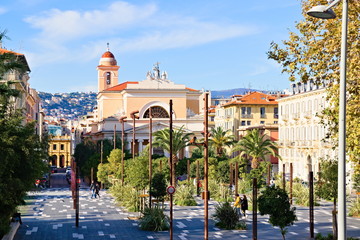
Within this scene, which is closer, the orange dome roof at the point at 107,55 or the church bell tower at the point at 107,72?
the church bell tower at the point at 107,72

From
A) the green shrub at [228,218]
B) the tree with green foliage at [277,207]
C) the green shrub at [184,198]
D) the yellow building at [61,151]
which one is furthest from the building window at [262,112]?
the tree with green foliage at [277,207]

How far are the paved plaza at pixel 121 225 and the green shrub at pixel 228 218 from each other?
452 millimetres

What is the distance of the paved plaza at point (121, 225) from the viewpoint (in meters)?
29.9

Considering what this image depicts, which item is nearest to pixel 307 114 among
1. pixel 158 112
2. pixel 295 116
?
pixel 295 116

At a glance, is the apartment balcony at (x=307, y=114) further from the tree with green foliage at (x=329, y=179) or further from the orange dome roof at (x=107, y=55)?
the orange dome roof at (x=107, y=55)

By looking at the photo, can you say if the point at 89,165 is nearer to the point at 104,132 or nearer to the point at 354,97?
the point at 104,132

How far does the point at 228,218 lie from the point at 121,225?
559 cm

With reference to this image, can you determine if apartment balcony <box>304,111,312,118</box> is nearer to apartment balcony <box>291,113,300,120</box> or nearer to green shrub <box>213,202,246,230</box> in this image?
apartment balcony <box>291,113,300,120</box>

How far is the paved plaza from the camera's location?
2989 centimetres

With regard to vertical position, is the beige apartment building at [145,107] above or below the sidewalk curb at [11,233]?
above

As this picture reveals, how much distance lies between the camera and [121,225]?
34.2 metres

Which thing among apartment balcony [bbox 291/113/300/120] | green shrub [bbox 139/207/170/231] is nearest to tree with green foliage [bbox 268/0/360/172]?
green shrub [bbox 139/207/170/231]

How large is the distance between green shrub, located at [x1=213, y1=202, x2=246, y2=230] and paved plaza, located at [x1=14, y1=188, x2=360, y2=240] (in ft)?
1.48

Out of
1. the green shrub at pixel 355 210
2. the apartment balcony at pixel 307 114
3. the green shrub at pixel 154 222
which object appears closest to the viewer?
the green shrub at pixel 154 222
